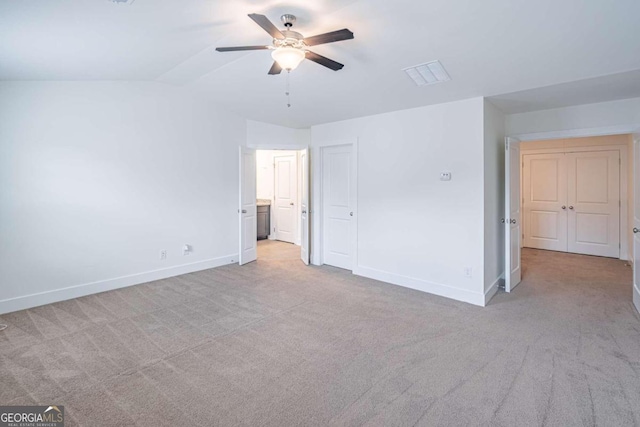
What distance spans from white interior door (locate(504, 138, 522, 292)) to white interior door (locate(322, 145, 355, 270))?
2.16m

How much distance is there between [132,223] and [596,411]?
512 cm

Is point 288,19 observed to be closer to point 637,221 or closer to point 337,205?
point 337,205

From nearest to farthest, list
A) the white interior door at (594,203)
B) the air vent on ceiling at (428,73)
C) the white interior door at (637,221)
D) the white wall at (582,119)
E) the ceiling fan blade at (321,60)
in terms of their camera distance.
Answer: the ceiling fan blade at (321,60) → the air vent on ceiling at (428,73) → the white interior door at (637,221) → the white wall at (582,119) → the white interior door at (594,203)

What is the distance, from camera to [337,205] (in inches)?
214

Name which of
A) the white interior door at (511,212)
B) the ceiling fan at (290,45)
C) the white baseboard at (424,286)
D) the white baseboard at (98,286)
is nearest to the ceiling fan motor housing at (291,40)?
the ceiling fan at (290,45)

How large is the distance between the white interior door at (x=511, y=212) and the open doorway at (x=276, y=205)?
3.13 m

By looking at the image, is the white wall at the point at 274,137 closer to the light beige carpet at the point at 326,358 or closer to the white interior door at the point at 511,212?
the light beige carpet at the point at 326,358

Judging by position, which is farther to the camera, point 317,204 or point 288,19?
point 317,204

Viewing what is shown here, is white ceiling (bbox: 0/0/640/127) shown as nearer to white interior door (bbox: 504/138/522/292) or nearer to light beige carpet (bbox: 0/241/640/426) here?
white interior door (bbox: 504/138/522/292)

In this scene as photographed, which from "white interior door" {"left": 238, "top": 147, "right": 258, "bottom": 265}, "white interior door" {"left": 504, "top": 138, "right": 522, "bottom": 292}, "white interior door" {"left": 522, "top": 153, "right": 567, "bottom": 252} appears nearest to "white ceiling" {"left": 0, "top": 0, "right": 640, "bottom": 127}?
"white interior door" {"left": 504, "top": 138, "right": 522, "bottom": 292}

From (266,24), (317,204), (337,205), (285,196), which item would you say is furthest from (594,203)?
(266,24)

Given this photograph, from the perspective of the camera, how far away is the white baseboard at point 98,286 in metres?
3.55

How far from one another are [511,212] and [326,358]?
10.7 ft

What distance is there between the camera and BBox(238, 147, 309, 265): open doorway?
19.1 feet
